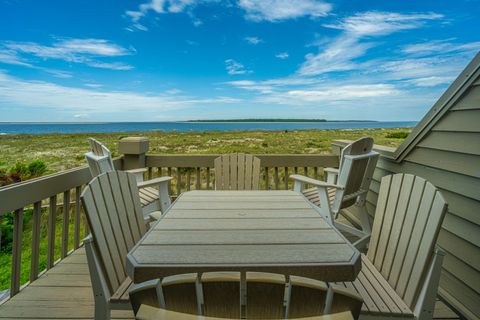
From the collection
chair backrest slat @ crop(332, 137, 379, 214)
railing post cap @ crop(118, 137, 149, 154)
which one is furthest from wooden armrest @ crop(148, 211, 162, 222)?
chair backrest slat @ crop(332, 137, 379, 214)

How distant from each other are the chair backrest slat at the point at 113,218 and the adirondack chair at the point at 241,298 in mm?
834

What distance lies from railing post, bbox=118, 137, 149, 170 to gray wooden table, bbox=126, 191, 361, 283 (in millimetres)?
1874

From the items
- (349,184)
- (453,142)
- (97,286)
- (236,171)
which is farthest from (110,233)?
(453,142)

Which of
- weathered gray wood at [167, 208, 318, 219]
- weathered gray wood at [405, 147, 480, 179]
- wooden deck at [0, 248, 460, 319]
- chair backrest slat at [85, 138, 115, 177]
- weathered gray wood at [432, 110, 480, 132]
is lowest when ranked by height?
wooden deck at [0, 248, 460, 319]

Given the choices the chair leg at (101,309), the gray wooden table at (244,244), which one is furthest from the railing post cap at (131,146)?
the chair leg at (101,309)

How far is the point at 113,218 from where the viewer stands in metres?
1.61

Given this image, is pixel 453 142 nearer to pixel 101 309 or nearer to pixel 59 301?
pixel 101 309

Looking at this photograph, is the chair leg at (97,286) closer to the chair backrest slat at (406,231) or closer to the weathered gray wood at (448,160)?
the chair backrest slat at (406,231)

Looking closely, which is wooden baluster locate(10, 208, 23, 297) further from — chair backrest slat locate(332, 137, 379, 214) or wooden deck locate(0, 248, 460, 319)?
chair backrest slat locate(332, 137, 379, 214)

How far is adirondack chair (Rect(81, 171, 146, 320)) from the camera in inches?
50.8

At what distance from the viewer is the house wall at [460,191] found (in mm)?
1838

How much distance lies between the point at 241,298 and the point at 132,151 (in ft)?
10.3

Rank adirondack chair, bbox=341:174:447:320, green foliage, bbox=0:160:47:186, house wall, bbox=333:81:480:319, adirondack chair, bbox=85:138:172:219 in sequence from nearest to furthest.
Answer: adirondack chair, bbox=341:174:447:320 < house wall, bbox=333:81:480:319 < adirondack chair, bbox=85:138:172:219 < green foliage, bbox=0:160:47:186

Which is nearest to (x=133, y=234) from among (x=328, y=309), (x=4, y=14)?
(x=328, y=309)
